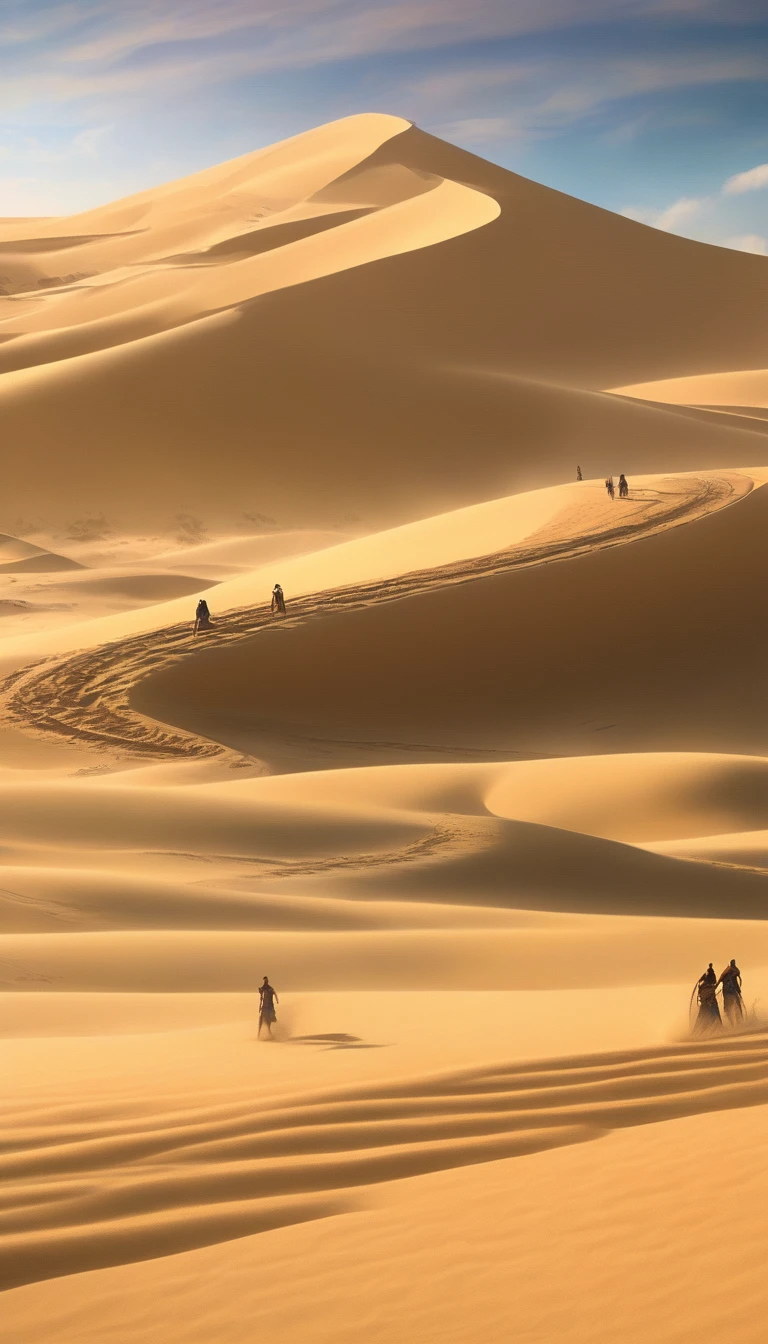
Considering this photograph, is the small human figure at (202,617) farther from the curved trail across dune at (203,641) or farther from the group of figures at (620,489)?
the group of figures at (620,489)

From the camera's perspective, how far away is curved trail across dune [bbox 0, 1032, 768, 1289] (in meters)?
5.67

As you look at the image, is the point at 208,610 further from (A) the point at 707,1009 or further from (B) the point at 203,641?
(A) the point at 707,1009

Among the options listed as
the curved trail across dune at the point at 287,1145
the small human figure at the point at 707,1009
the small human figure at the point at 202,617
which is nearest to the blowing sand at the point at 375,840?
the curved trail across dune at the point at 287,1145

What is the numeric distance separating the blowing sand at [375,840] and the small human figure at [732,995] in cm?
35

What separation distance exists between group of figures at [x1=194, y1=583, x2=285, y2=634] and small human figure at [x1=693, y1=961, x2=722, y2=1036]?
17.7 m

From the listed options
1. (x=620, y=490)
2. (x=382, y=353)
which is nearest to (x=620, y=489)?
(x=620, y=490)

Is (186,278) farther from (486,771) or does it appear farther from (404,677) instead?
(486,771)

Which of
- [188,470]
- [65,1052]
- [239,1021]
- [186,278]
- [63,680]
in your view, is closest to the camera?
[65,1052]

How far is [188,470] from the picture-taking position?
4847cm

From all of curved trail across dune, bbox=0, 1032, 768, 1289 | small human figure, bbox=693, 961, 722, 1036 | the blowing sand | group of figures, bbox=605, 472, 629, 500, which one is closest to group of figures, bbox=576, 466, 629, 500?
group of figures, bbox=605, 472, 629, 500

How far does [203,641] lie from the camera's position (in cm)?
2542

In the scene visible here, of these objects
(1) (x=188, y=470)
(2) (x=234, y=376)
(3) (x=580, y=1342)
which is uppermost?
(2) (x=234, y=376)

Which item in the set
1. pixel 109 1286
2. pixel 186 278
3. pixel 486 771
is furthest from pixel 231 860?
pixel 186 278

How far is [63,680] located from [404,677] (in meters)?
5.62
